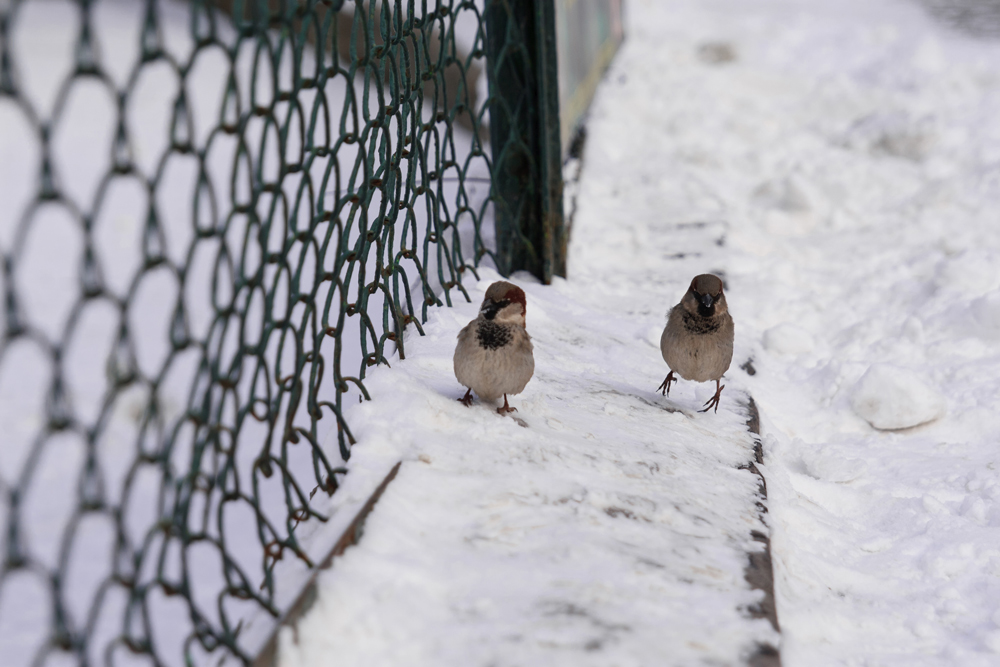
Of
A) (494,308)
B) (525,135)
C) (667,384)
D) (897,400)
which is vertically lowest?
(897,400)

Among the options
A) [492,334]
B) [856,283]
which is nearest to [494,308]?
[492,334]

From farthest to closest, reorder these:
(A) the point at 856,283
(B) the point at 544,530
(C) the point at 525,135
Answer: (A) the point at 856,283 < (C) the point at 525,135 < (B) the point at 544,530

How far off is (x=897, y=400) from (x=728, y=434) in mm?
764

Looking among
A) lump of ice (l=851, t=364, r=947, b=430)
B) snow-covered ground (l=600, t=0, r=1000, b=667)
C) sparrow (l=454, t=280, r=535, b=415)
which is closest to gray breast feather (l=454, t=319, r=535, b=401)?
sparrow (l=454, t=280, r=535, b=415)

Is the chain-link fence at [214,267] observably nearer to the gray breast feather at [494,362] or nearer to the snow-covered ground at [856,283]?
the gray breast feather at [494,362]

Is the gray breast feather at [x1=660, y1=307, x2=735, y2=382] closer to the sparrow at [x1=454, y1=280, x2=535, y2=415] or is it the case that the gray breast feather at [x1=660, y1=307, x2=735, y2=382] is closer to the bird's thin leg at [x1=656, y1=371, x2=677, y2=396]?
the bird's thin leg at [x1=656, y1=371, x2=677, y2=396]

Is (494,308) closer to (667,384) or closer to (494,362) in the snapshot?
(494,362)

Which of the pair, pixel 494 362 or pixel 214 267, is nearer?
pixel 214 267

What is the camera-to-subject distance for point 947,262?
4074 millimetres

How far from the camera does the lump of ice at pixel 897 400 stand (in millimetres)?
3066

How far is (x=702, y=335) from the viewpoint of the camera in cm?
272

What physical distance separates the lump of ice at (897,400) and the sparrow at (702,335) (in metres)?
0.67

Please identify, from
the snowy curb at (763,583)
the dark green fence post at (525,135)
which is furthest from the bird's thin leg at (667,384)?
the dark green fence post at (525,135)

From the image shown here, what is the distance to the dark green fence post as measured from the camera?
133 inches
